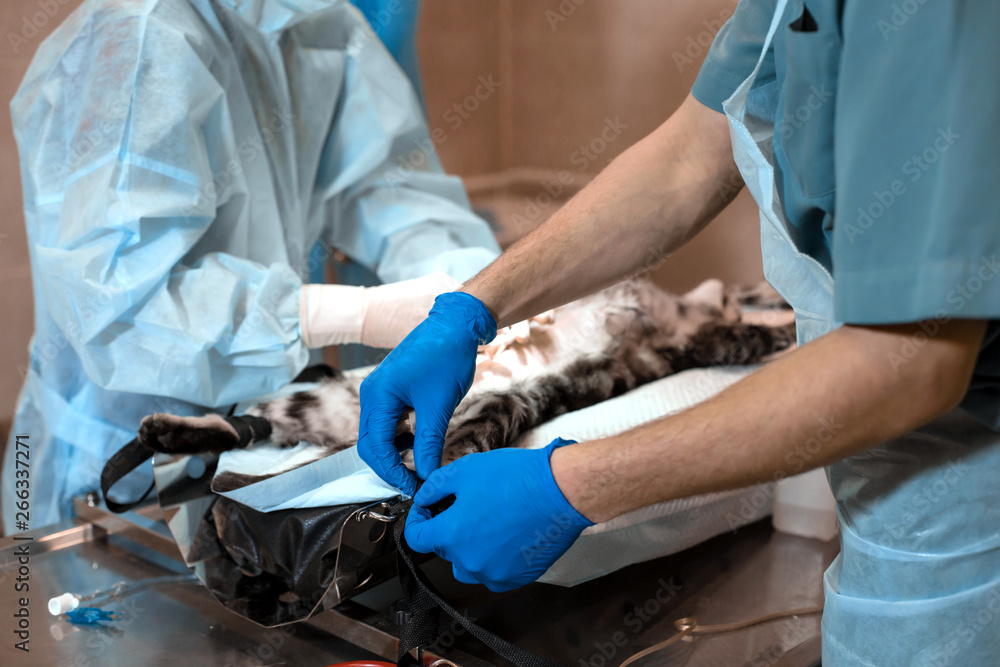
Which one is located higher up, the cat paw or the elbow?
the elbow

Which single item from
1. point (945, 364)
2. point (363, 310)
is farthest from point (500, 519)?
point (363, 310)

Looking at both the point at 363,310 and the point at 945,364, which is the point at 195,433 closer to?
the point at 363,310

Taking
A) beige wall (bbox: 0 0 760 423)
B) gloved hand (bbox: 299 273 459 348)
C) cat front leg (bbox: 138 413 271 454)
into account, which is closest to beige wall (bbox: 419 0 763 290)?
beige wall (bbox: 0 0 760 423)

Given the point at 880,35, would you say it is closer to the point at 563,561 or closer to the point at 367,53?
the point at 563,561

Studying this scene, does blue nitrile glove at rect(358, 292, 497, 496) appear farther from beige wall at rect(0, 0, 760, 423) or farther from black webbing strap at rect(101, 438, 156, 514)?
beige wall at rect(0, 0, 760, 423)

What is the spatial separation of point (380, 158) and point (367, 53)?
0.80 feet

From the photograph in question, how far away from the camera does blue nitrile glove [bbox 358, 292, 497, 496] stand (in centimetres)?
88

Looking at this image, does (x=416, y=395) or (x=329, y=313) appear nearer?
(x=416, y=395)

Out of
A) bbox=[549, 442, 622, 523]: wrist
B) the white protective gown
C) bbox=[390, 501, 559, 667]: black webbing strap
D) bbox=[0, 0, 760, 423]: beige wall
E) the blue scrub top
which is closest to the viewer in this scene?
the blue scrub top

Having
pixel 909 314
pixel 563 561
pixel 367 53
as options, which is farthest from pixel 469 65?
pixel 909 314

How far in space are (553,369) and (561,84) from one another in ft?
5.44

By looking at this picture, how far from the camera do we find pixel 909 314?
578 millimetres

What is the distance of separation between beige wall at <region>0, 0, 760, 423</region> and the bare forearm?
1.71 m

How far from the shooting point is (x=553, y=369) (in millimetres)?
1255
